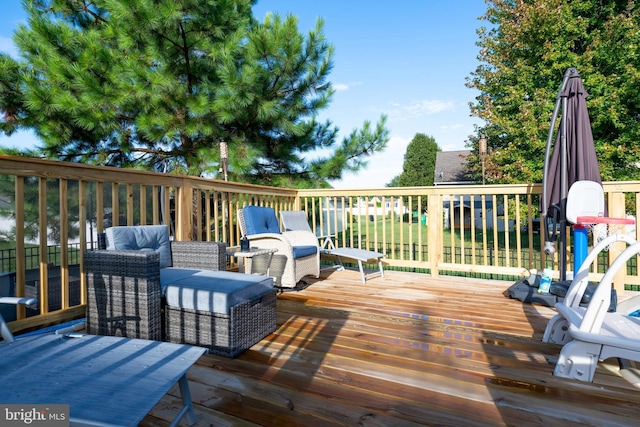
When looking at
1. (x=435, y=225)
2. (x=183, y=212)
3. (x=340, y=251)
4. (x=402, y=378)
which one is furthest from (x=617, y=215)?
(x=183, y=212)

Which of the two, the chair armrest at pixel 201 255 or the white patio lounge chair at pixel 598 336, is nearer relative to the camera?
the white patio lounge chair at pixel 598 336

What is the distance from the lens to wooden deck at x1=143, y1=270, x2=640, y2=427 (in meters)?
1.46

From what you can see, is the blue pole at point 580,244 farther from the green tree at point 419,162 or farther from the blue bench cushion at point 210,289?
the green tree at point 419,162

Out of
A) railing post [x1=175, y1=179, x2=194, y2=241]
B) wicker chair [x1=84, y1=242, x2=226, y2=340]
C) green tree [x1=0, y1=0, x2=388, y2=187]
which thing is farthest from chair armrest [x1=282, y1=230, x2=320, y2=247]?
green tree [x1=0, y1=0, x2=388, y2=187]

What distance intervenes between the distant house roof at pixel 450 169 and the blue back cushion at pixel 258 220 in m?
15.6

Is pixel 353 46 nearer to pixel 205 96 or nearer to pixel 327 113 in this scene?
pixel 327 113

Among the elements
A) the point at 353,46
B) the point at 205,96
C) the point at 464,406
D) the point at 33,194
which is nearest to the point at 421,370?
the point at 464,406

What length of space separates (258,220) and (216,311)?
194 centimetres

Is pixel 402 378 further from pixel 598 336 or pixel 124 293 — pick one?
pixel 124 293

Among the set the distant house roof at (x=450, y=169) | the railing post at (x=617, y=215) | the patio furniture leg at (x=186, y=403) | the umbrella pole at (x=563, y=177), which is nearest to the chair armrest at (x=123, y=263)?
the patio furniture leg at (x=186, y=403)

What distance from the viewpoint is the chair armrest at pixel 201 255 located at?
2.64 m

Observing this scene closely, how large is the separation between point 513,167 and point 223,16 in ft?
23.7

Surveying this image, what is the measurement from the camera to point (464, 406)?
152 cm

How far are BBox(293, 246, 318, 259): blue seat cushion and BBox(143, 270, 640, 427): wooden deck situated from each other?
89 centimetres
